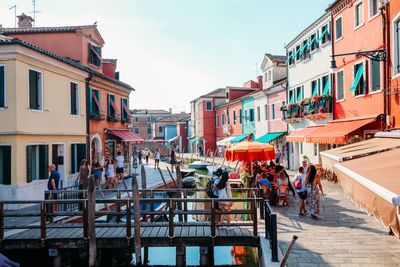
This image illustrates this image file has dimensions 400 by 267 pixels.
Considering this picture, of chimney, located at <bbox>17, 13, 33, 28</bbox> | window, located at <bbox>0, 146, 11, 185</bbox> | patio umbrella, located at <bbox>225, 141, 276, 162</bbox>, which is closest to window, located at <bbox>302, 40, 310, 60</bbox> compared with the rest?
patio umbrella, located at <bbox>225, 141, 276, 162</bbox>

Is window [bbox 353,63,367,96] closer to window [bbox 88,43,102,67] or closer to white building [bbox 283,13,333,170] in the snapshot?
white building [bbox 283,13,333,170]

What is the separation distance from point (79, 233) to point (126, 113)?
13995 millimetres

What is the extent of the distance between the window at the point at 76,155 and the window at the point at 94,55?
17.8ft

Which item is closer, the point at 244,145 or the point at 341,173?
the point at 341,173

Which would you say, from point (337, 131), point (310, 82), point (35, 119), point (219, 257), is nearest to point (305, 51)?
point (310, 82)

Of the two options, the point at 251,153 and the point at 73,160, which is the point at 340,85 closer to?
the point at 251,153

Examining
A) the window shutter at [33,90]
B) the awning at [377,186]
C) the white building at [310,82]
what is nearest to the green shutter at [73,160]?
the window shutter at [33,90]

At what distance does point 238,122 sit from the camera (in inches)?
1378

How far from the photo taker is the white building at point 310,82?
17.1 metres

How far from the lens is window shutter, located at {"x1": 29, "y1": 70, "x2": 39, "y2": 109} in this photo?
12609 millimetres

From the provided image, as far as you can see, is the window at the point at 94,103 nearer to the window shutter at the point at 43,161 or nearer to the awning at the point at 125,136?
the awning at the point at 125,136

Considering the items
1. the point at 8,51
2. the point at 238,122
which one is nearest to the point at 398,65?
the point at 8,51

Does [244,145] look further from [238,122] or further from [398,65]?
[238,122]

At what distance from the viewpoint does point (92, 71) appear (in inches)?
654
